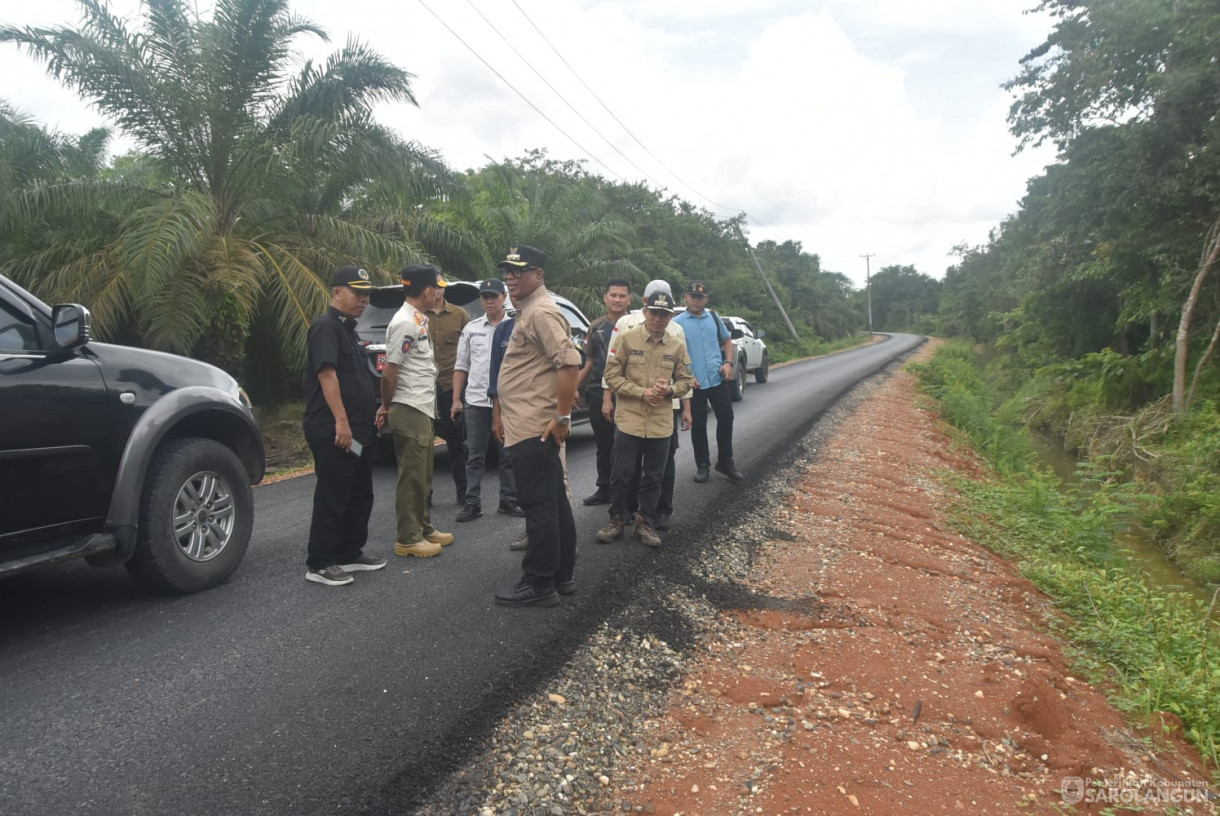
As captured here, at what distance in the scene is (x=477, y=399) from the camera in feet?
20.2

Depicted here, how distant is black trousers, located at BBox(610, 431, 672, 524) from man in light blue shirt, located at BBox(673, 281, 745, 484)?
1606mm

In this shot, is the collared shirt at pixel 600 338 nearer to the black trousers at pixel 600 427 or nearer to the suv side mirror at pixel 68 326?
the black trousers at pixel 600 427

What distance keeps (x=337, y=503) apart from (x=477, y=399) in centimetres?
173

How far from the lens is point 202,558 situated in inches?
177

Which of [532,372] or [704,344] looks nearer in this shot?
[532,372]

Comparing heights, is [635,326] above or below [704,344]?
above

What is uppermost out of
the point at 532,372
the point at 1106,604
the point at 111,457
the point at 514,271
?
the point at 514,271

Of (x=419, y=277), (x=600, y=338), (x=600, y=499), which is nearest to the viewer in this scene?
(x=419, y=277)

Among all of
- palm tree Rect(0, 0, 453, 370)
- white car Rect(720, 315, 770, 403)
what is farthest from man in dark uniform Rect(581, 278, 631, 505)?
white car Rect(720, 315, 770, 403)

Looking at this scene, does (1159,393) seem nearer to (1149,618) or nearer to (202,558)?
(1149,618)

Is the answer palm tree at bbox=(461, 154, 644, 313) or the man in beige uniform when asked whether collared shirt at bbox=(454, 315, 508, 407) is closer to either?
the man in beige uniform

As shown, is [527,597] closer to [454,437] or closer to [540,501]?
[540,501]

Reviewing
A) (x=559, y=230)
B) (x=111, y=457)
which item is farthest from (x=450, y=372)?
(x=559, y=230)

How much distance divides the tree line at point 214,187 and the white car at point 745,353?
6334mm
